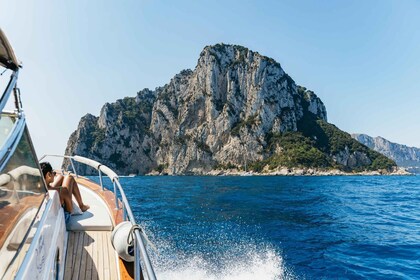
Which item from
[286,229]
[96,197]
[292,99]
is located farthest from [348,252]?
[292,99]

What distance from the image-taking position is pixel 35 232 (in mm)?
2539

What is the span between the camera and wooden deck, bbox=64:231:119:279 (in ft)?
12.1

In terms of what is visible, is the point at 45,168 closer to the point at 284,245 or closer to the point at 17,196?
the point at 17,196

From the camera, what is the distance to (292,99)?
139 meters

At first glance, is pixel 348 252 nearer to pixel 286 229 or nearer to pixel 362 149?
pixel 286 229

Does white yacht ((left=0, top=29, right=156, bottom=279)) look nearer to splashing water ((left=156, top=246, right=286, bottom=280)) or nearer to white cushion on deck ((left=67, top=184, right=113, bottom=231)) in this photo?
white cushion on deck ((left=67, top=184, right=113, bottom=231))

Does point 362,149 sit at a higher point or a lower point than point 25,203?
higher

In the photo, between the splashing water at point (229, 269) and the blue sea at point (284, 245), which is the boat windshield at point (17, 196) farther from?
the splashing water at point (229, 269)

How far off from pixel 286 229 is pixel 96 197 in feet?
30.6

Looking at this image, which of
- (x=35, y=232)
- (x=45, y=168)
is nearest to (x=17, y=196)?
(x=35, y=232)

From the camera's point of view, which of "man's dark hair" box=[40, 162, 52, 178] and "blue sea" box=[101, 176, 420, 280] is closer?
"man's dark hair" box=[40, 162, 52, 178]

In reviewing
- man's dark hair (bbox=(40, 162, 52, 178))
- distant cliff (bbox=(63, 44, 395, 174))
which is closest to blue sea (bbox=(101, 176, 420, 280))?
man's dark hair (bbox=(40, 162, 52, 178))

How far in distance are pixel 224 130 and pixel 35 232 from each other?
13138cm

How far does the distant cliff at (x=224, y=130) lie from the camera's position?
129 m
